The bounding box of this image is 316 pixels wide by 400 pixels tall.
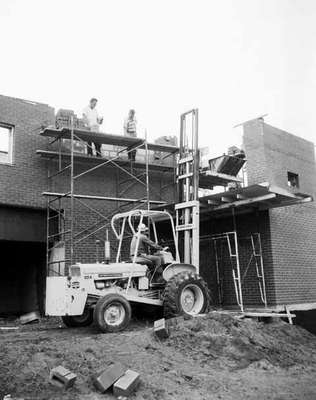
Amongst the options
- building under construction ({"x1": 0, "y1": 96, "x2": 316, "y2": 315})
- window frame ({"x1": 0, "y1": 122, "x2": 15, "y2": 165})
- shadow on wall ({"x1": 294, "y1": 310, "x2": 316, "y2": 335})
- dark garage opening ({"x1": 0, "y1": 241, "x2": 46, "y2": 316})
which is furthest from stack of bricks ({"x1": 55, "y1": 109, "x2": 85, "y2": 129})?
shadow on wall ({"x1": 294, "y1": 310, "x2": 316, "y2": 335})

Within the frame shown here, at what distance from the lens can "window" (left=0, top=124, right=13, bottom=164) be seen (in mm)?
15234

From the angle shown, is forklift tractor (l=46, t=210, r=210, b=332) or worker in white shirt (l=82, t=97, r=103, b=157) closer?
forklift tractor (l=46, t=210, r=210, b=332)

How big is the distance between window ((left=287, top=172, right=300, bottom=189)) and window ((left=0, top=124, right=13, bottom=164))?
8.81 m

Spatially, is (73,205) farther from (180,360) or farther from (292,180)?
(292,180)

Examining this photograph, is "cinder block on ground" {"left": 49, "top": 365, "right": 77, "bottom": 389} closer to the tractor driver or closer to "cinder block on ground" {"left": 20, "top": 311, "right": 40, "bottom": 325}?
the tractor driver

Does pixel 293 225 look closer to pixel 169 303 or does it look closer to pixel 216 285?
pixel 216 285

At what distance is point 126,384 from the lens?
7.35 metres

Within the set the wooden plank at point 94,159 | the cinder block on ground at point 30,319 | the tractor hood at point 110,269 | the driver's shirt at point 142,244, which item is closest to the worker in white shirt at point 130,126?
the wooden plank at point 94,159

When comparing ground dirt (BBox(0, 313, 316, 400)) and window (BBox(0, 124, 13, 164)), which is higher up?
window (BBox(0, 124, 13, 164))

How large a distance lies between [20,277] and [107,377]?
13.0 meters

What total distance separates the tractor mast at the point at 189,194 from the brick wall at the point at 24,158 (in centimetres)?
442

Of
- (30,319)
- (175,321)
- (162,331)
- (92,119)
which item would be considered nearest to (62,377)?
(162,331)

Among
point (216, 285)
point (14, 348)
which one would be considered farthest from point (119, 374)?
point (216, 285)

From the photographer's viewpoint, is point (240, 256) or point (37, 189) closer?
point (240, 256)
